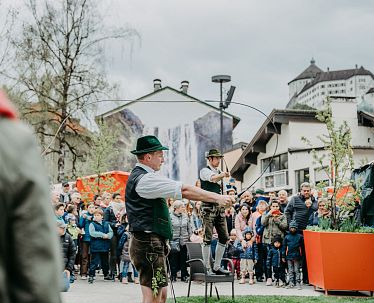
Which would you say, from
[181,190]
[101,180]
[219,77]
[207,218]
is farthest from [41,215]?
[101,180]

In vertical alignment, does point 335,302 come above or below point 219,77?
below

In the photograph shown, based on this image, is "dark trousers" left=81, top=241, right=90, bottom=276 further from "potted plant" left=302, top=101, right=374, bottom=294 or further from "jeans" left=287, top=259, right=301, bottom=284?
"potted plant" left=302, top=101, right=374, bottom=294

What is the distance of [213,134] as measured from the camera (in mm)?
44469

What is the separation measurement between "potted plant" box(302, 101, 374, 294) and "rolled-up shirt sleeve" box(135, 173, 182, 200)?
6899 mm

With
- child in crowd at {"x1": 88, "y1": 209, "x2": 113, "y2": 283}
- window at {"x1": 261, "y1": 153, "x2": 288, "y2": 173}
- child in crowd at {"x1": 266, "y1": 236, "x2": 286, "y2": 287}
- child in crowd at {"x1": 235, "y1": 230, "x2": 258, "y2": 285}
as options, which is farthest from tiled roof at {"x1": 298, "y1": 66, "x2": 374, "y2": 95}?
child in crowd at {"x1": 88, "y1": 209, "x2": 113, "y2": 283}

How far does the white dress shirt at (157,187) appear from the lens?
465 centimetres

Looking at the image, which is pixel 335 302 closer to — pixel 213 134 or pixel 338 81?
pixel 213 134

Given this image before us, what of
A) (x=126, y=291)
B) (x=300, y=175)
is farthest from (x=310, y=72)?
(x=126, y=291)

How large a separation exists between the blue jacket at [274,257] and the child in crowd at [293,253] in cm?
13

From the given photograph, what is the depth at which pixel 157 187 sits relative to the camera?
4.82m

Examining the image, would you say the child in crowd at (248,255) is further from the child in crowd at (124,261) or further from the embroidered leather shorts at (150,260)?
the embroidered leather shorts at (150,260)

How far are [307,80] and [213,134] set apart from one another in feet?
437

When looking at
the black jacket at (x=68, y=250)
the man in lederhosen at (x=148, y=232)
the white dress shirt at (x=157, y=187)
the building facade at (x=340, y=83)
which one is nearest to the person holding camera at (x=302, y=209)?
the black jacket at (x=68, y=250)

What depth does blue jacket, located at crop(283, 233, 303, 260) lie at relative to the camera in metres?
12.5
